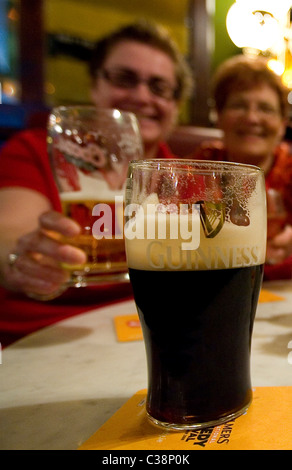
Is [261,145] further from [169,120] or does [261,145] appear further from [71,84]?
[71,84]

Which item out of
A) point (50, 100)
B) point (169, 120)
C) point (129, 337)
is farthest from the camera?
point (50, 100)

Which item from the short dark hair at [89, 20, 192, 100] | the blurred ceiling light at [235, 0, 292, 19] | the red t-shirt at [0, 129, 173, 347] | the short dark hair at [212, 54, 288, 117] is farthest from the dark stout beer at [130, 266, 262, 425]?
the blurred ceiling light at [235, 0, 292, 19]

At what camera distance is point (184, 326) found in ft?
1.35

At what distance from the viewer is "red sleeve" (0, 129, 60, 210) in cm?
141

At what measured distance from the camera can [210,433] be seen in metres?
0.39

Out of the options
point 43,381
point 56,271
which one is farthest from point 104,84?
point 43,381

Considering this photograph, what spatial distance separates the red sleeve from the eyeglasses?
405mm

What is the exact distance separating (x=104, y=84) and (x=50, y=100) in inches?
68.6

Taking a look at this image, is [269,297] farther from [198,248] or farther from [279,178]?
[279,178]

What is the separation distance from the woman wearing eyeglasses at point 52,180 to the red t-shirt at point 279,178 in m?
0.37

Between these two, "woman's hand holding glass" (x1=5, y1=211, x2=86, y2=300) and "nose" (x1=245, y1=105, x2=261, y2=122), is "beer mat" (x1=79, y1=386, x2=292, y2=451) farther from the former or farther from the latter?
"nose" (x1=245, y1=105, x2=261, y2=122)

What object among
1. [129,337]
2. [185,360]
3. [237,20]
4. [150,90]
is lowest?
[129,337]

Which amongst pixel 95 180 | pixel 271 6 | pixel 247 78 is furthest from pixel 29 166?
pixel 271 6
